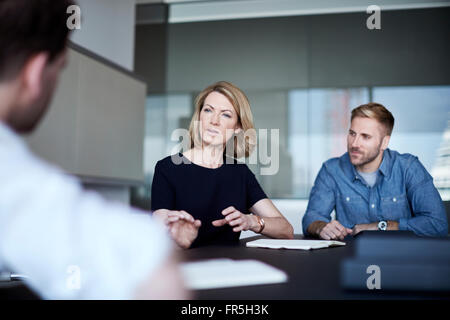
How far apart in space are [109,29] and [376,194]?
3.54 meters

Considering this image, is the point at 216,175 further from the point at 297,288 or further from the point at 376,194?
the point at 297,288

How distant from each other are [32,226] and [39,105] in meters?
0.16

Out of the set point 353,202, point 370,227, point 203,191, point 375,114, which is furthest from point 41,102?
point 375,114

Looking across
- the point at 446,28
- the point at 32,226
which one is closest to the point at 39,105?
the point at 32,226

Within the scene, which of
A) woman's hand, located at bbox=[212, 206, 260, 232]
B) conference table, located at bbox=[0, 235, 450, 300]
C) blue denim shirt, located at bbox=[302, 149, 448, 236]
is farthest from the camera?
blue denim shirt, located at bbox=[302, 149, 448, 236]

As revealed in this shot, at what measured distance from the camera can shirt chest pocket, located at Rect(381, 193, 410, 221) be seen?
99.6 inches

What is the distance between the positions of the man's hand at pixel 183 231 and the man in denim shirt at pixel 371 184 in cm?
102

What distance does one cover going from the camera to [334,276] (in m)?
0.98

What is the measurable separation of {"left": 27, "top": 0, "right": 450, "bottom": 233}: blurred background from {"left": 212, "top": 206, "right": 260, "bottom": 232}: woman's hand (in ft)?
9.53

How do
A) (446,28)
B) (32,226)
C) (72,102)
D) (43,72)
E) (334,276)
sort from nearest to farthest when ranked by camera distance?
(32,226)
(43,72)
(334,276)
(72,102)
(446,28)

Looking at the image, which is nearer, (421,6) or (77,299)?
(77,299)

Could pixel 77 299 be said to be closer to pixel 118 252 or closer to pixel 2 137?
pixel 118 252

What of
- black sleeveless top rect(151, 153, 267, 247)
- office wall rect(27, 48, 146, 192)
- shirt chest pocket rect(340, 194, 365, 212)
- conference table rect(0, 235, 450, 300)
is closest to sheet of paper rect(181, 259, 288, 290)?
conference table rect(0, 235, 450, 300)

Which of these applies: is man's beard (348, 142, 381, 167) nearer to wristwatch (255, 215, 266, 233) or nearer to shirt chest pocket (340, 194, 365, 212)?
shirt chest pocket (340, 194, 365, 212)
